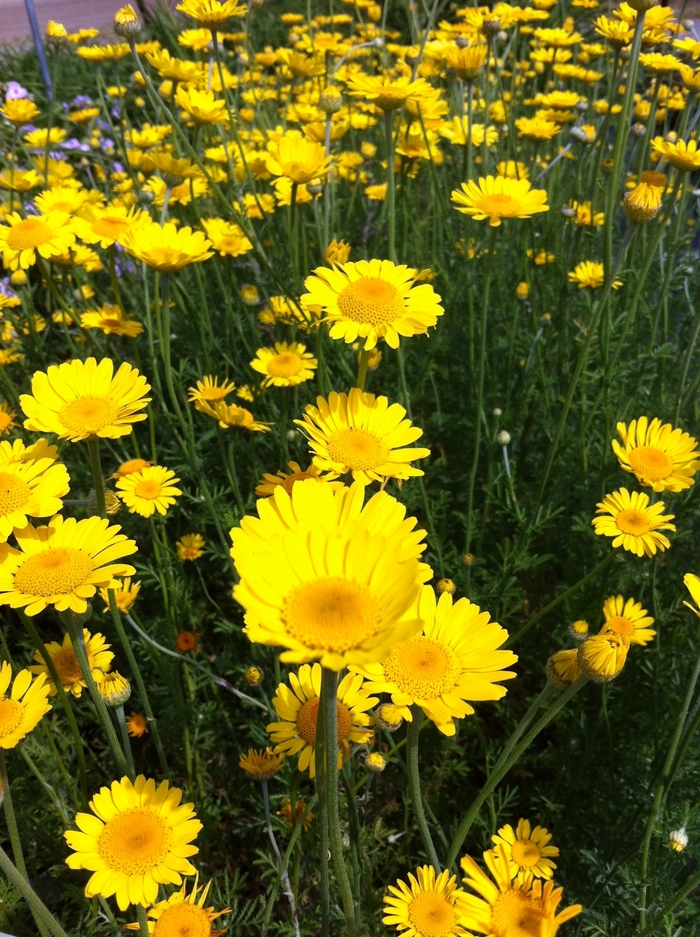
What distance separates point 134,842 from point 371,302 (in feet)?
3.83

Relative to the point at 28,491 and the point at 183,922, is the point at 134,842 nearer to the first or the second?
the point at 183,922

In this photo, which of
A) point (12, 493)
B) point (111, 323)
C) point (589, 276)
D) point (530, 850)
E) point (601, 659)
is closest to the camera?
point (601, 659)

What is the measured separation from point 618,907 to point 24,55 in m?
9.39

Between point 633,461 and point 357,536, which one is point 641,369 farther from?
point 357,536

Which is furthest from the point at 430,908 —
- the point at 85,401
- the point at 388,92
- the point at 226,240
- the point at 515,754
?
the point at 226,240

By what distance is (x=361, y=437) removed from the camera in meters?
1.46

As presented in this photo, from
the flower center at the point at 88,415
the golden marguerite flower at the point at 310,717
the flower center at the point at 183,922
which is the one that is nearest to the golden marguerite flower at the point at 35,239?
the flower center at the point at 88,415

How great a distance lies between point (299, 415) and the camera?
2.67 m

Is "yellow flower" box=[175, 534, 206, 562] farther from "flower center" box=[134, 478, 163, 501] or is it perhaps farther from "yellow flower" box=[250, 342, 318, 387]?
"yellow flower" box=[250, 342, 318, 387]

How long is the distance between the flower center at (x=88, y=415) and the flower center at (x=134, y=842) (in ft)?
2.36

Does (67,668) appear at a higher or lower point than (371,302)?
lower

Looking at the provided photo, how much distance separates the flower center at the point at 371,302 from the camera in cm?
160

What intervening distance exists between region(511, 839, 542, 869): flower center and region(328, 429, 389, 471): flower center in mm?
904

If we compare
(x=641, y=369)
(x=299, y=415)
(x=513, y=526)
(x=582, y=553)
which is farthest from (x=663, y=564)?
(x=299, y=415)
